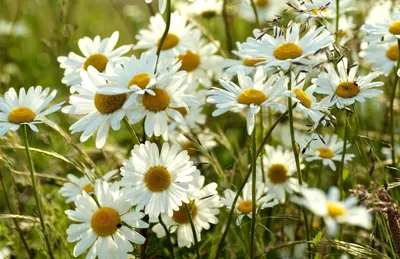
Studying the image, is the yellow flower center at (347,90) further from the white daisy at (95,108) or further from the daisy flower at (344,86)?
the white daisy at (95,108)

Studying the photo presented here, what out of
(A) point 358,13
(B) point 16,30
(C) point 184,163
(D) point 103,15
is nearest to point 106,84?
(C) point 184,163

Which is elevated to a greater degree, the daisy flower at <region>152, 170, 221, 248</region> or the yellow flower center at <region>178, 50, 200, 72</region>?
the yellow flower center at <region>178, 50, 200, 72</region>

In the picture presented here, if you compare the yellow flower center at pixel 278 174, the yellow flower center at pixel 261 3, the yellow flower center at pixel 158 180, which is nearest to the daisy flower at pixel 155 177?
the yellow flower center at pixel 158 180

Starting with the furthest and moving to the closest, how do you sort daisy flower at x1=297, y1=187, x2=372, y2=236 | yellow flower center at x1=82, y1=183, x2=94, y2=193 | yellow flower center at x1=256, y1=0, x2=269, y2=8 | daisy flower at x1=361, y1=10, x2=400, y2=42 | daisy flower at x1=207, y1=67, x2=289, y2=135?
yellow flower center at x1=256, y1=0, x2=269, y2=8, yellow flower center at x1=82, y1=183, x2=94, y2=193, daisy flower at x1=361, y1=10, x2=400, y2=42, daisy flower at x1=207, y1=67, x2=289, y2=135, daisy flower at x1=297, y1=187, x2=372, y2=236

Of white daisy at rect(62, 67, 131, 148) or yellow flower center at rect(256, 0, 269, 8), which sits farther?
yellow flower center at rect(256, 0, 269, 8)

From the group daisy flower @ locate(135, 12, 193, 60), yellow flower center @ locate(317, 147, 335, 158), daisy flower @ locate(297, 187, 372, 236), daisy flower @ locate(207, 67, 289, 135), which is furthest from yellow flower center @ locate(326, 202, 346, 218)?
daisy flower @ locate(135, 12, 193, 60)

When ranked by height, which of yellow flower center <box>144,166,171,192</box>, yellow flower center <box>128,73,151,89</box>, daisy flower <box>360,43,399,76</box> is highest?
daisy flower <box>360,43,399,76</box>

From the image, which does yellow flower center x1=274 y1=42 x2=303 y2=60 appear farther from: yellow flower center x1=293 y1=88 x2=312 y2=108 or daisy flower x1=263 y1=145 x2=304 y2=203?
daisy flower x1=263 y1=145 x2=304 y2=203
